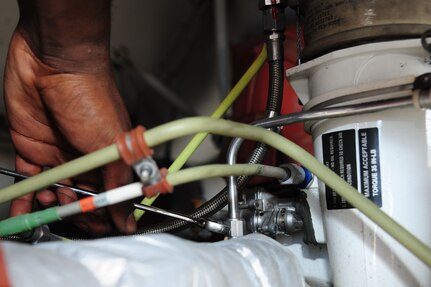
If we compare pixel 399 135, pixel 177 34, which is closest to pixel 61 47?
pixel 399 135

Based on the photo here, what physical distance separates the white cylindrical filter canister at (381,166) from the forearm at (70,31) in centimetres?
30

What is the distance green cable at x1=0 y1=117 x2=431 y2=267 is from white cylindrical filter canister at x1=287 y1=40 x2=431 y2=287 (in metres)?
0.06

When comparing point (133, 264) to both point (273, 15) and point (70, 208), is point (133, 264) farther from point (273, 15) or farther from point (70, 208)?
point (273, 15)

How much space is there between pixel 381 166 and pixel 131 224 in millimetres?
366

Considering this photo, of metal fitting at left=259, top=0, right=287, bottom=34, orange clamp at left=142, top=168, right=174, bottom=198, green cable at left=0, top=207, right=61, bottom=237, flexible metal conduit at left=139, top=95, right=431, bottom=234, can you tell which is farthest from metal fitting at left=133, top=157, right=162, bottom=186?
metal fitting at left=259, top=0, right=287, bottom=34

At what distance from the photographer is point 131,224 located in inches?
27.6

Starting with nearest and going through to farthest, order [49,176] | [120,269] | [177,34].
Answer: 1. [120,269]
2. [49,176]
3. [177,34]

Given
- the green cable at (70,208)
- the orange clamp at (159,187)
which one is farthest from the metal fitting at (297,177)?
the orange clamp at (159,187)

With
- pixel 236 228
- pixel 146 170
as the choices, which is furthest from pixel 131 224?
pixel 146 170

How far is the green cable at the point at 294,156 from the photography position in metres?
0.44

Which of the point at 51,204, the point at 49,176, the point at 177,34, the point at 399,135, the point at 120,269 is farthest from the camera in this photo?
the point at 177,34

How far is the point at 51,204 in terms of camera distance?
2.41ft

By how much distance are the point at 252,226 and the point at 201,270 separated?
350 mm

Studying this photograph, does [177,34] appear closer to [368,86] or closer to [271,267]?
[368,86]
